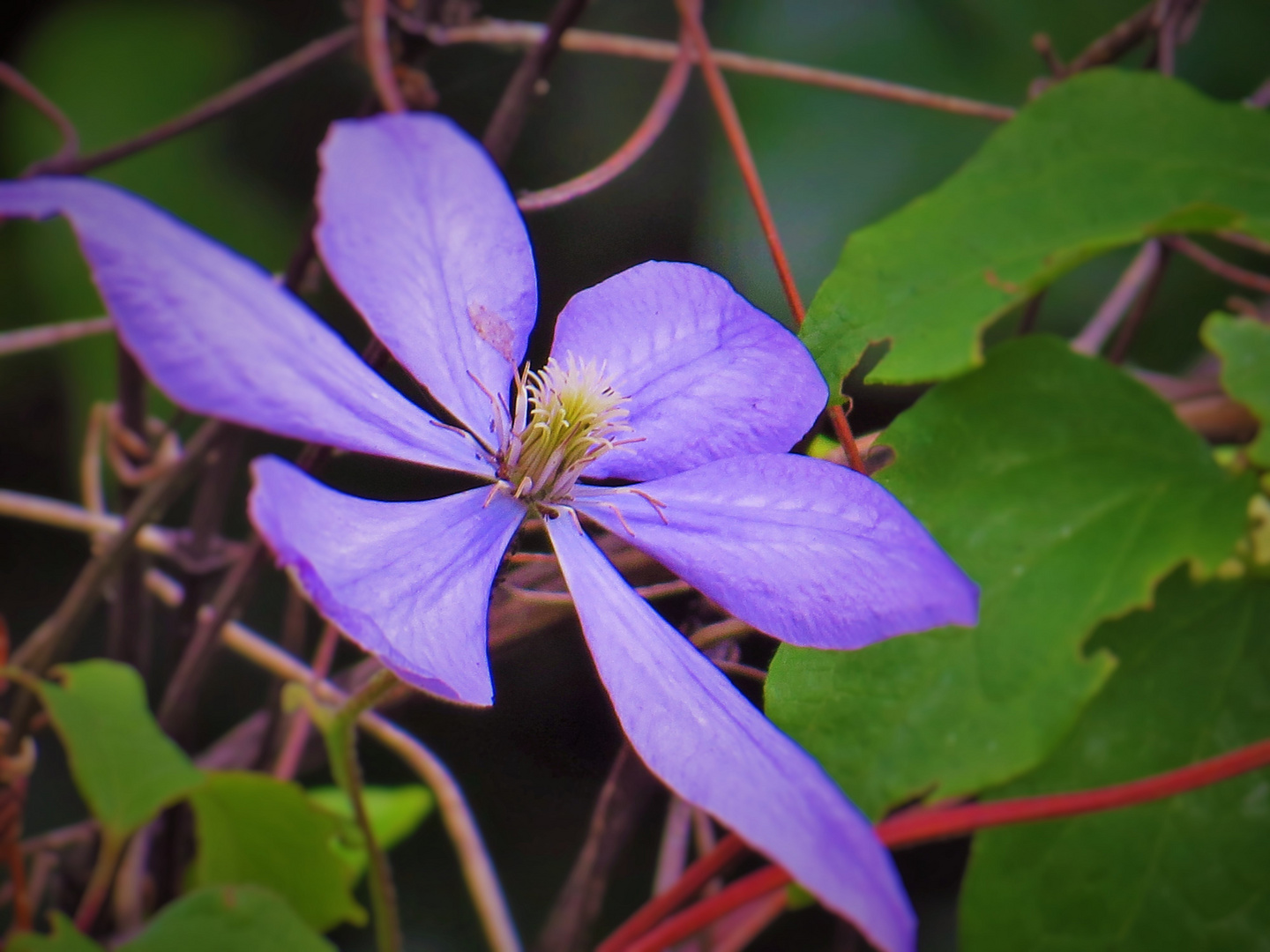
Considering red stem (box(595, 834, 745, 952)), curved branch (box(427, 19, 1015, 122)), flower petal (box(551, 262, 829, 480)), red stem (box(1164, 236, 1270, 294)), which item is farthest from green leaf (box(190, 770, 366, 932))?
red stem (box(1164, 236, 1270, 294))

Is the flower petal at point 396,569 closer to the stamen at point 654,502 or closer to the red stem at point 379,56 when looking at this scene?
the stamen at point 654,502

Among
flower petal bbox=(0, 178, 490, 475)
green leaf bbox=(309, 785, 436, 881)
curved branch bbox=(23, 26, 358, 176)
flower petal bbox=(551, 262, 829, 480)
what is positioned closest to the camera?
flower petal bbox=(0, 178, 490, 475)

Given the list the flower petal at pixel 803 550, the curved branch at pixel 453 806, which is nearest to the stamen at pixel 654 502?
the flower petal at pixel 803 550

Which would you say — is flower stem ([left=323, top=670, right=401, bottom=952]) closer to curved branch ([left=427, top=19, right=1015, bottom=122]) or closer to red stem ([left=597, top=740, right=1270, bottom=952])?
red stem ([left=597, top=740, right=1270, bottom=952])

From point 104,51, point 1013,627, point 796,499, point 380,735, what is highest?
point 104,51

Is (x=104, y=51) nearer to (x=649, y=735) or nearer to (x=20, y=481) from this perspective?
(x=20, y=481)

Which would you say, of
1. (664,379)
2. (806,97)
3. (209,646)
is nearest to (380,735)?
(209,646)
